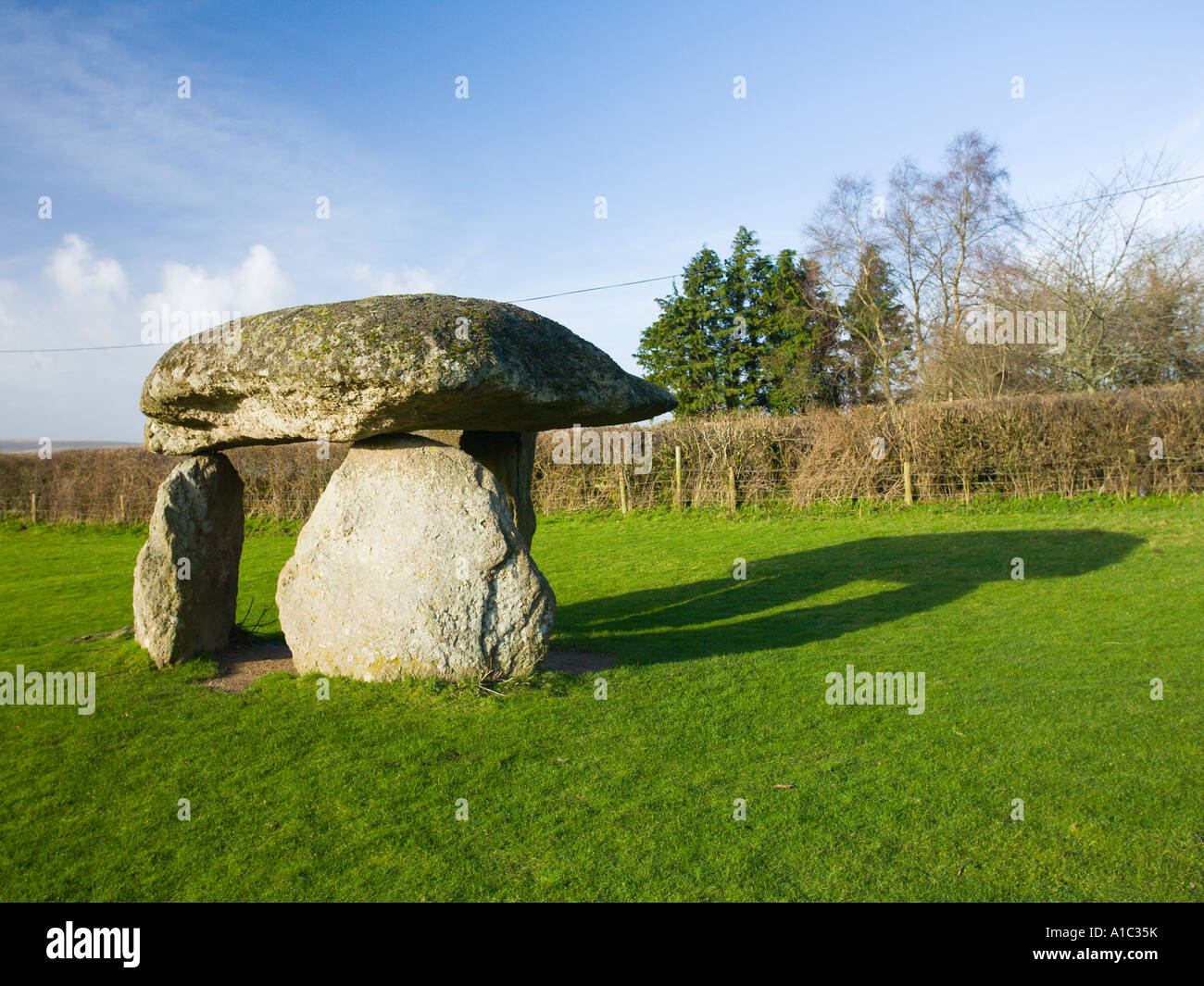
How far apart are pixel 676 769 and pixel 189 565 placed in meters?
5.50

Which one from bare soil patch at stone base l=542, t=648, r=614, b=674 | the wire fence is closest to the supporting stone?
bare soil patch at stone base l=542, t=648, r=614, b=674

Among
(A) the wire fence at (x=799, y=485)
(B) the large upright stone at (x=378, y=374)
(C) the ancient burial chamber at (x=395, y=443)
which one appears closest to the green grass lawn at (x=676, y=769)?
(C) the ancient burial chamber at (x=395, y=443)

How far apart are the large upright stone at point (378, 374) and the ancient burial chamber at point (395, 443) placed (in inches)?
0.7

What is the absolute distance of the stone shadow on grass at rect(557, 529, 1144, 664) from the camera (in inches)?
370

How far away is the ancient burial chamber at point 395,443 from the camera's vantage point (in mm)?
6777

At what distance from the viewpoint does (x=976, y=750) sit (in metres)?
5.66

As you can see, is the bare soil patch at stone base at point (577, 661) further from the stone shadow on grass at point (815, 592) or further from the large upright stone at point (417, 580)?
the large upright stone at point (417, 580)

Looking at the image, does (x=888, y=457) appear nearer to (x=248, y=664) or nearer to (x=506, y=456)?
(x=506, y=456)

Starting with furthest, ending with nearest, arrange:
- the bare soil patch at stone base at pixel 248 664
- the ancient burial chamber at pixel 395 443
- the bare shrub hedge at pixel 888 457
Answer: the bare shrub hedge at pixel 888 457
the bare soil patch at stone base at pixel 248 664
the ancient burial chamber at pixel 395 443

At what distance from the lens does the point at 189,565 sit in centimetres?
827

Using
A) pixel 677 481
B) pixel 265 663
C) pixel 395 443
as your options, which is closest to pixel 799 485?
pixel 677 481
